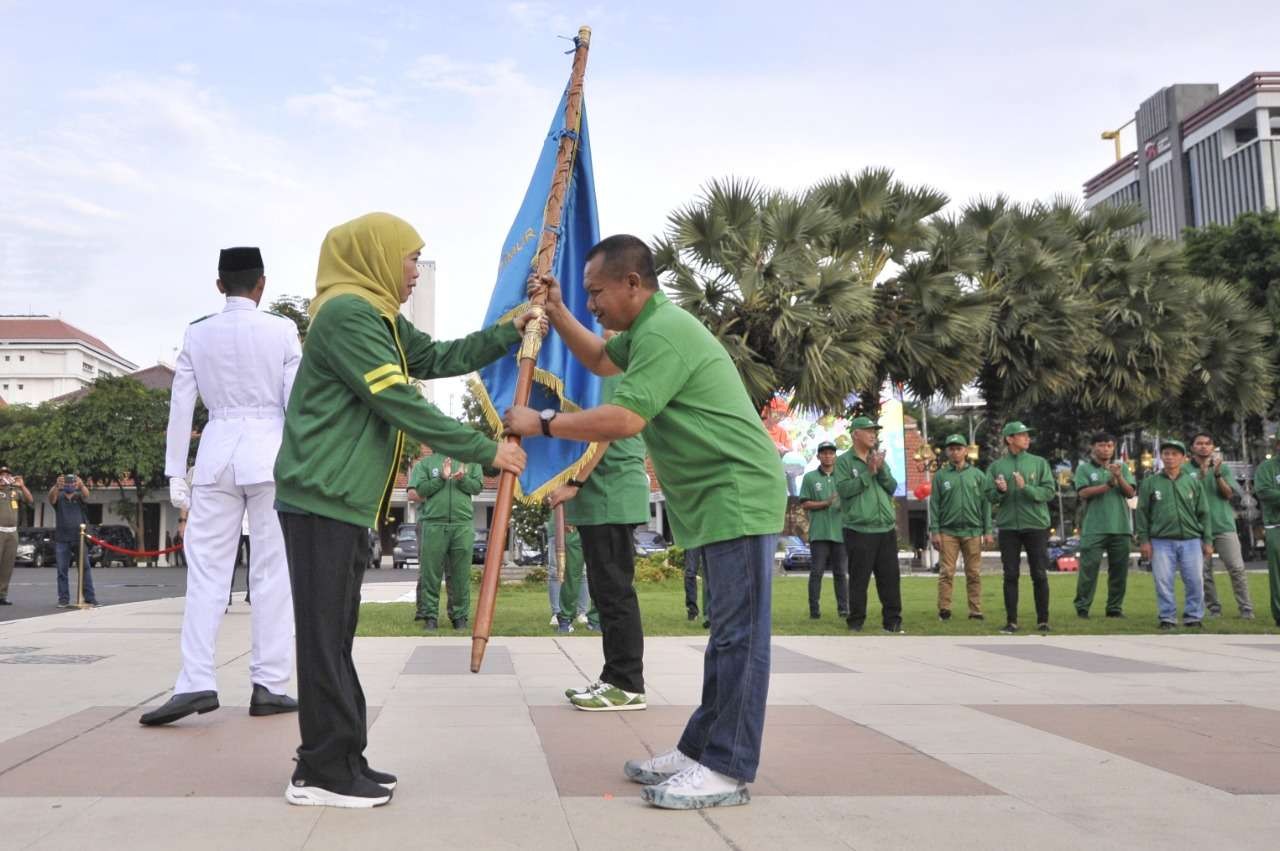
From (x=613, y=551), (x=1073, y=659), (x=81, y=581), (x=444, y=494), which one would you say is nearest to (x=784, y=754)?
(x=613, y=551)

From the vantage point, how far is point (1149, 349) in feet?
79.8

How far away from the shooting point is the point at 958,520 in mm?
12453

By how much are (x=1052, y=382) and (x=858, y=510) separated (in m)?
14.0

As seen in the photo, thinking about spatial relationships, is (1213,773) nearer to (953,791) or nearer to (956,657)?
(953,791)

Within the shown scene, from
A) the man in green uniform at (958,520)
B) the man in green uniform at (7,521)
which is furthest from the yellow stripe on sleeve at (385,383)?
the man in green uniform at (7,521)

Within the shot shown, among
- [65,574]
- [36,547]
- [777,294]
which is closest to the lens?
[65,574]

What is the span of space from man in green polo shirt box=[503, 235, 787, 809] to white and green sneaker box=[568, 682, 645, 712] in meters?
1.60

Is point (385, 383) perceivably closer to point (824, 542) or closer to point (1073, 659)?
point (1073, 659)

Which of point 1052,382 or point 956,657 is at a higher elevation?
point 1052,382

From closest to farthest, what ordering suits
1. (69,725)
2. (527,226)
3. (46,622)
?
(69,725), (527,226), (46,622)

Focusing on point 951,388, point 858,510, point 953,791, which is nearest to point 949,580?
point 858,510

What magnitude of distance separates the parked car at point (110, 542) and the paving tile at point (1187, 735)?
115 ft

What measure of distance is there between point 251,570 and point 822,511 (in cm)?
904

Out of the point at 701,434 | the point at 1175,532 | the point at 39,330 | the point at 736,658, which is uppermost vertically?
the point at 39,330
